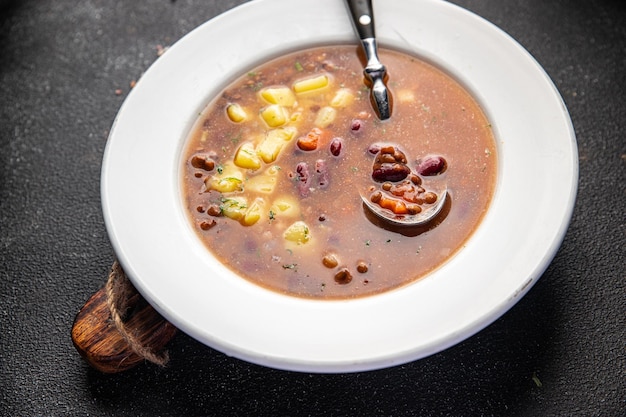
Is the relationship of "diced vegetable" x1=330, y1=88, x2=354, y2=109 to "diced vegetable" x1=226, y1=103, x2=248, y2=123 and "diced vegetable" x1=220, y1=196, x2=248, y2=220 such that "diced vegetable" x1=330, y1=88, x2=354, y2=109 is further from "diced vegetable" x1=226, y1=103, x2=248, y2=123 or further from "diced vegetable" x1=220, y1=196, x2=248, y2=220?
"diced vegetable" x1=220, y1=196, x2=248, y2=220

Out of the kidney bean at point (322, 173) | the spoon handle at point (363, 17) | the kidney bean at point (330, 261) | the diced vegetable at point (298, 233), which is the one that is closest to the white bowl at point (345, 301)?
the spoon handle at point (363, 17)

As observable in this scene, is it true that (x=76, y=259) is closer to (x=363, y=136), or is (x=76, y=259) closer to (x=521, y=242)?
(x=363, y=136)

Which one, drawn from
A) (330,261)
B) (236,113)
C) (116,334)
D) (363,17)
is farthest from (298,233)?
(363,17)

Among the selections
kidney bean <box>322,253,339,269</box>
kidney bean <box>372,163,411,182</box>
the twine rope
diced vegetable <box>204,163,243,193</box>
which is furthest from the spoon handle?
the twine rope

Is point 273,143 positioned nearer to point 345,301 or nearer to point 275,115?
point 275,115

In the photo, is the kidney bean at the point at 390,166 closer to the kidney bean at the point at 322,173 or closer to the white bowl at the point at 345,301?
the kidney bean at the point at 322,173
